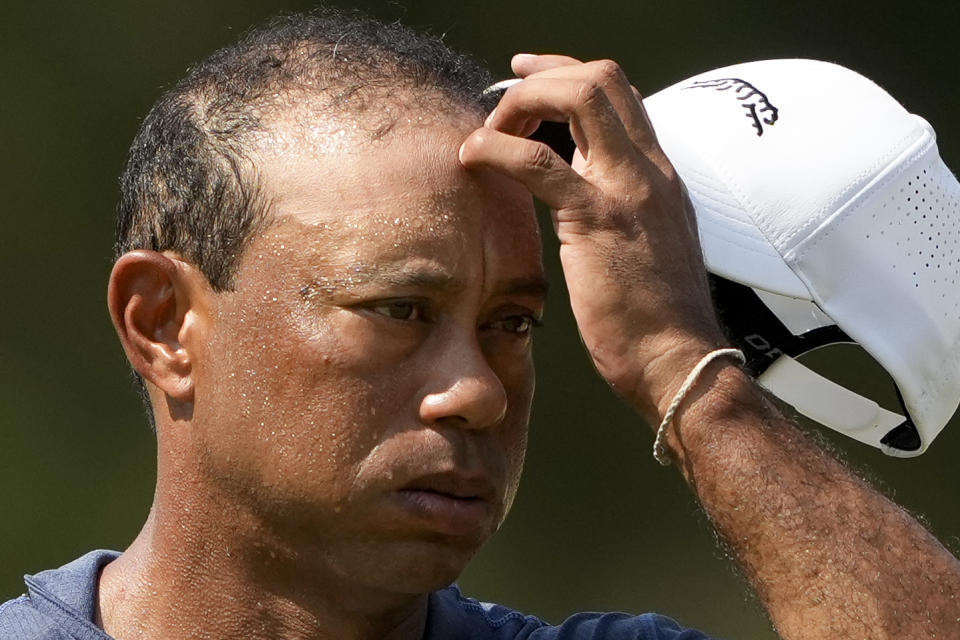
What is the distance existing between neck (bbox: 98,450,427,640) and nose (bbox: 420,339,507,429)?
286 mm

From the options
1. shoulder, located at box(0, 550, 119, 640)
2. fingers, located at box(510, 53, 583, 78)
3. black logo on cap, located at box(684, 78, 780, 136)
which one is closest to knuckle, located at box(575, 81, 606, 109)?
fingers, located at box(510, 53, 583, 78)

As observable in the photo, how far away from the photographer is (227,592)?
2502 millimetres

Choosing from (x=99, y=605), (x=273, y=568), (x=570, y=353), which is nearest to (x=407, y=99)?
(x=273, y=568)

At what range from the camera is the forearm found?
2.29m

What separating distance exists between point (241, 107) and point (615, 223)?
628 millimetres

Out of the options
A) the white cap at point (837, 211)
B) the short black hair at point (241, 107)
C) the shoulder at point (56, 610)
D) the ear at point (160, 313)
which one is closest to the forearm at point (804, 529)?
the white cap at point (837, 211)

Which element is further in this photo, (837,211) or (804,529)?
(837,211)

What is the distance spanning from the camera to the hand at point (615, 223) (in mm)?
2340

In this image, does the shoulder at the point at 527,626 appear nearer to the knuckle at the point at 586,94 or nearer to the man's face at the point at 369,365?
the man's face at the point at 369,365

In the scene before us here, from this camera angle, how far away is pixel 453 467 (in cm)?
236

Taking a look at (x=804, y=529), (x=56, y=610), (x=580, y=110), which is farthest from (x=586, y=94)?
(x=56, y=610)

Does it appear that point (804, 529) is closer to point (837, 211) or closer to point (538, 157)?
point (837, 211)

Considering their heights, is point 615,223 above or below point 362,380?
above

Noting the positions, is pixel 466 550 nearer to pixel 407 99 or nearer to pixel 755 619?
pixel 407 99
